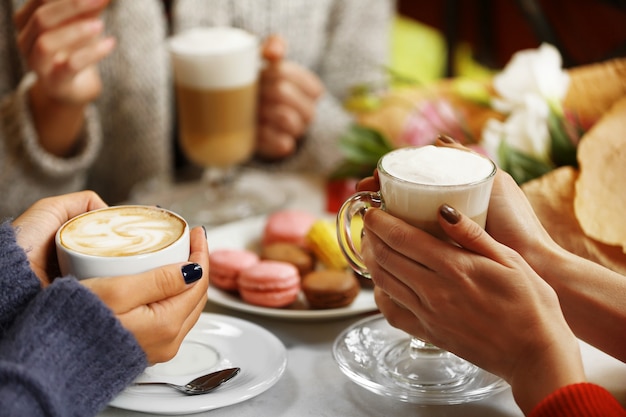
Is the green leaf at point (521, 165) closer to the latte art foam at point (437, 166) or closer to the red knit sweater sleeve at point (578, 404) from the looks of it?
the latte art foam at point (437, 166)

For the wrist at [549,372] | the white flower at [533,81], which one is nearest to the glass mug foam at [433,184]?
the wrist at [549,372]

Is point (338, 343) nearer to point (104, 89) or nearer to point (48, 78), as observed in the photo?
point (48, 78)

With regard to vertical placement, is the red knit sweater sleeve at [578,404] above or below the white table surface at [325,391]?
above

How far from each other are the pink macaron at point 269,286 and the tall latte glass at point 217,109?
38 cm

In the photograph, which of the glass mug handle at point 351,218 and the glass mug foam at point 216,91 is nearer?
the glass mug handle at point 351,218

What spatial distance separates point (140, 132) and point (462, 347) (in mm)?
1095

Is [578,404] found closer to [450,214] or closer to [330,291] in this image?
[450,214]

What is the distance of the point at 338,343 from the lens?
886 millimetres

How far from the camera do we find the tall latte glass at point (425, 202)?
0.72 metres

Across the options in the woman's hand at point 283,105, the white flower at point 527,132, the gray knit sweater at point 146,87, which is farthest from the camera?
the woman's hand at point 283,105

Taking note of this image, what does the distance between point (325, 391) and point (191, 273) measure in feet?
0.69

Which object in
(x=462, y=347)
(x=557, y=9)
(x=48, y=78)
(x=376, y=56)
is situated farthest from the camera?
(x=557, y=9)

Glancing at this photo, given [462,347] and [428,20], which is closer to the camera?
[462,347]

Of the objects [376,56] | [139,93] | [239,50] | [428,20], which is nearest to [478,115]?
[239,50]
